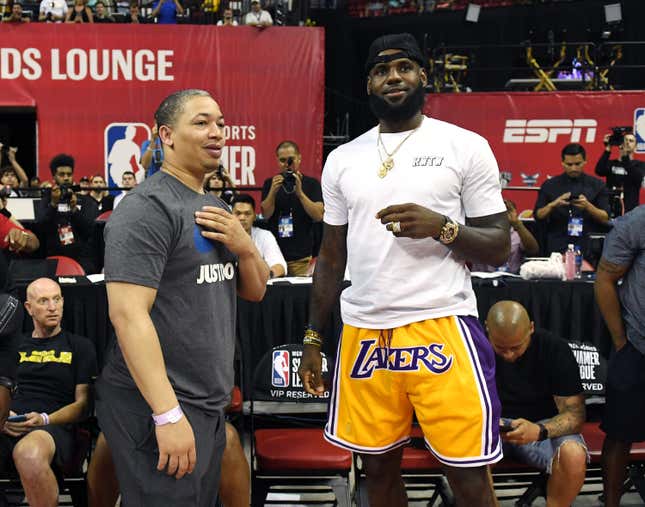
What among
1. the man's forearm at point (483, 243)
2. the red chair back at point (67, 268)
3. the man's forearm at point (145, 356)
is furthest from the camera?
the red chair back at point (67, 268)

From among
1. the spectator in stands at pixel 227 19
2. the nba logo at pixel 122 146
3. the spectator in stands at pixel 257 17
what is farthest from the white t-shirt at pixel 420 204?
the spectator in stands at pixel 227 19

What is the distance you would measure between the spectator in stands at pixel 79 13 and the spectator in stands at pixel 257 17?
1.99 metres

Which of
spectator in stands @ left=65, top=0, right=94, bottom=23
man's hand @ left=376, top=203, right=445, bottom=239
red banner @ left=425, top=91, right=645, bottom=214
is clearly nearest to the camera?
man's hand @ left=376, top=203, right=445, bottom=239

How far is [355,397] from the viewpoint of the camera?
110 inches

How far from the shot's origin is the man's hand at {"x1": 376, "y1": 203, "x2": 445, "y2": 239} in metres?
2.51

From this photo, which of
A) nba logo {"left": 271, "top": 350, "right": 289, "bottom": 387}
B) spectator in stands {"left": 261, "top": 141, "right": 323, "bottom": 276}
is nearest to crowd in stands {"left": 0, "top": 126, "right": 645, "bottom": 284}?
spectator in stands {"left": 261, "top": 141, "right": 323, "bottom": 276}

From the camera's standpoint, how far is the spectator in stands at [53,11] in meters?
11.7

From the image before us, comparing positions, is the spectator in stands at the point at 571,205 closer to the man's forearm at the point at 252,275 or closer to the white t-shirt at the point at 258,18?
the man's forearm at the point at 252,275

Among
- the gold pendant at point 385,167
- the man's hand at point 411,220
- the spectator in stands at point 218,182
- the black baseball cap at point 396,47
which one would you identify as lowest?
the spectator in stands at point 218,182

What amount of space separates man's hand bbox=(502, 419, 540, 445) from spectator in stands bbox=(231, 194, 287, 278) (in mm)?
2343

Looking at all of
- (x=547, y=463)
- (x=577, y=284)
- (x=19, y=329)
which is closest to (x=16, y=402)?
(x=19, y=329)

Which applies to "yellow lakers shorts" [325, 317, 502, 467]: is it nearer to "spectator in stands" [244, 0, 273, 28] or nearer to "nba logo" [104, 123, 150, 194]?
"nba logo" [104, 123, 150, 194]

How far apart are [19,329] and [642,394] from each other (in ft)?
8.29

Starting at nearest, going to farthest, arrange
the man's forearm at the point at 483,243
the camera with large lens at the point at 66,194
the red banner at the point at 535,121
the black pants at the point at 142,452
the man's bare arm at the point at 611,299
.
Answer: the black pants at the point at 142,452
the man's forearm at the point at 483,243
the man's bare arm at the point at 611,299
the camera with large lens at the point at 66,194
the red banner at the point at 535,121
